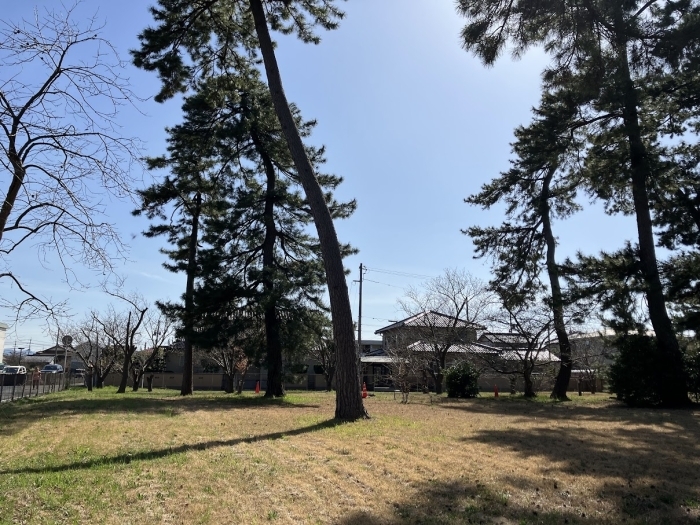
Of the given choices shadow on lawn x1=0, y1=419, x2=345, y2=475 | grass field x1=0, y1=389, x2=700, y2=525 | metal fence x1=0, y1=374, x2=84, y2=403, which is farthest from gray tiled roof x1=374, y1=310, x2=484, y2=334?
shadow on lawn x1=0, y1=419, x2=345, y2=475

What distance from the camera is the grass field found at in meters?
4.67

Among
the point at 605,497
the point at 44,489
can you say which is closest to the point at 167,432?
the point at 44,489

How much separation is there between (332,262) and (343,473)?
6.13m

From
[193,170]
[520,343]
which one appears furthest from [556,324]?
[193,170]

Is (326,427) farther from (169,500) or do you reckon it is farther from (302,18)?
(302,18)

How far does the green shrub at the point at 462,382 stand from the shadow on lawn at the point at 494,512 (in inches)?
677

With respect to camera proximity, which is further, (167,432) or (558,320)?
(558,320)

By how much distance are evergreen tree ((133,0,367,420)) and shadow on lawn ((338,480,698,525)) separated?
6179 mm

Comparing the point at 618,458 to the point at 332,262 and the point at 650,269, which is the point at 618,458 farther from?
the point at 650,269

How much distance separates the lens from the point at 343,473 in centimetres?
605

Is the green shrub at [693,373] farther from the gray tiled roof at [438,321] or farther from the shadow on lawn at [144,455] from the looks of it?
the gray tiled roof at [438,321]

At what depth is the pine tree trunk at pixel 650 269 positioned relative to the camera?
50.6ft

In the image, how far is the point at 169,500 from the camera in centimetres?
491

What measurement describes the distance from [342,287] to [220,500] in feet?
22.9
